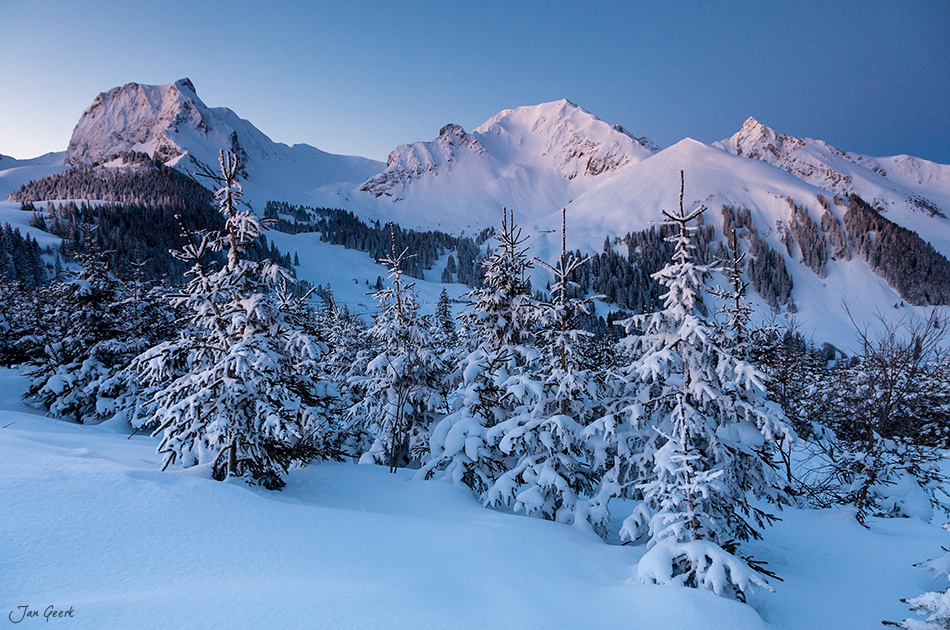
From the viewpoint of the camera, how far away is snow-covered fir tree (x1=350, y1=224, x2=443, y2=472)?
15469 mm

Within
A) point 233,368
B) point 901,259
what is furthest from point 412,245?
point 901,259

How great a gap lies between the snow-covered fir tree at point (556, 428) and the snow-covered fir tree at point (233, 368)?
497cm

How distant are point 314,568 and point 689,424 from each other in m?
6.48

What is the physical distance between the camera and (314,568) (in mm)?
5223

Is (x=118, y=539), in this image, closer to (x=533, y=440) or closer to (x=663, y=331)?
(x=533, y=440)

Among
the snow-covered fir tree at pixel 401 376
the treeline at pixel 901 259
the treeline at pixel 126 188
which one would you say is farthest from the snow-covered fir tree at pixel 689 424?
the treeline at pixel 901 259

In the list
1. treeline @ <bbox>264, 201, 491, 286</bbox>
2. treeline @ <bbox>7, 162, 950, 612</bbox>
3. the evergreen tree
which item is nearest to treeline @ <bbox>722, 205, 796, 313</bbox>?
treeline @ <bbox>264, 201, 491, 286</bbox>

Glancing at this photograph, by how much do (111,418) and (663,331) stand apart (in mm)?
22197

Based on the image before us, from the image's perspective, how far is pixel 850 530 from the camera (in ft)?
35.7

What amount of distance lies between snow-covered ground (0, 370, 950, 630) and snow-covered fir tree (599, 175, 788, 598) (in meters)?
1.10

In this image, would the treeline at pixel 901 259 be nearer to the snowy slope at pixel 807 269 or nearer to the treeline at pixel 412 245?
the snowy slope at pixel 807 269

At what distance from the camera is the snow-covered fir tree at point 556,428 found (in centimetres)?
943
